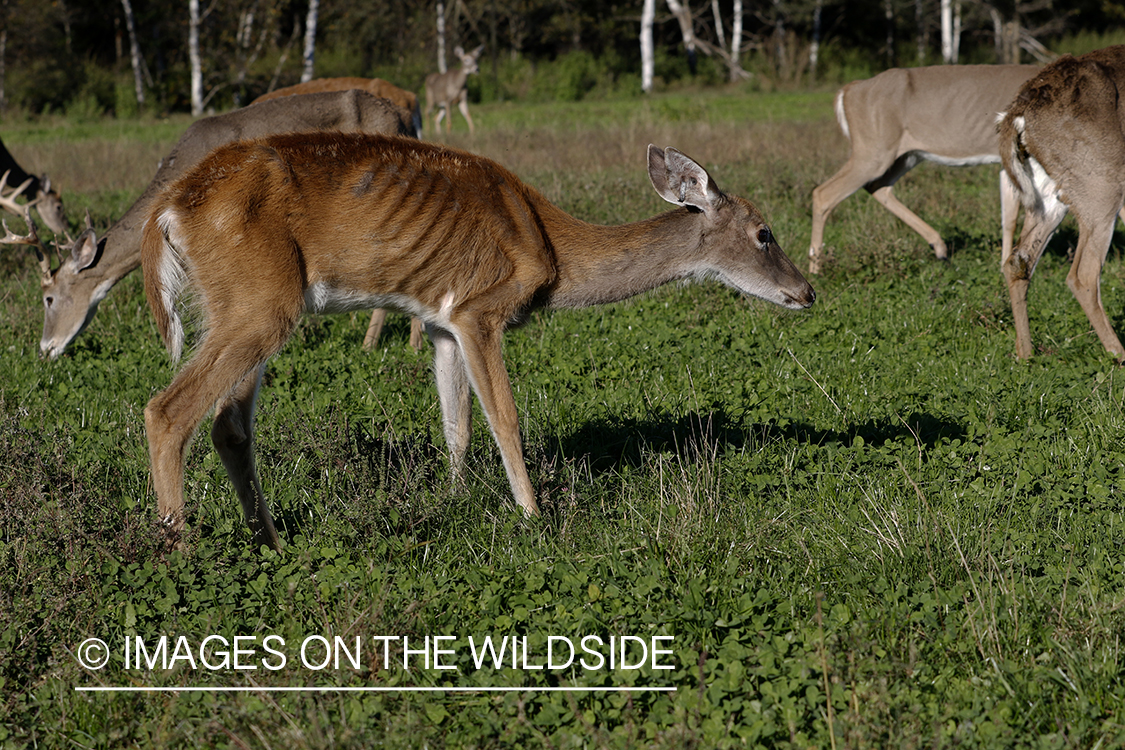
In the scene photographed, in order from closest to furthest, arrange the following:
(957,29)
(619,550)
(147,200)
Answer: (619,550) < (147,200) < (957,29)

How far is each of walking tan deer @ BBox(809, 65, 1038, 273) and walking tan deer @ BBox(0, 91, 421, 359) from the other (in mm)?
3891

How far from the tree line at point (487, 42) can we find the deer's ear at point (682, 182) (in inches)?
999

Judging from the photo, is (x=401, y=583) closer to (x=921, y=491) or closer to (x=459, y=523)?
(x=459, y=523)

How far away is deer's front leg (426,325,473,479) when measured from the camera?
15.4ft

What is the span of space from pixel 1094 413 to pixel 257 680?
3.97 m

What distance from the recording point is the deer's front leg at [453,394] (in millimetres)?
4707

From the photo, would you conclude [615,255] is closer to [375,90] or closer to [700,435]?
[700,435]

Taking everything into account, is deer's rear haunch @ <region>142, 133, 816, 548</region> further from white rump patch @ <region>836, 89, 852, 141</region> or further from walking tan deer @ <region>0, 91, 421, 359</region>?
white rump patch @ <region>836, 89, 852, 141</region>

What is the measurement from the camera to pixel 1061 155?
254 inches

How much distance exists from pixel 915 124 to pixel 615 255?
5.80 meters

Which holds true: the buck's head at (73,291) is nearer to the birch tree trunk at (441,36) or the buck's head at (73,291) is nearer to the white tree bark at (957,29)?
the birch tree trunk at (441,36)

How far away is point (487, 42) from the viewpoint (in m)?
38.1

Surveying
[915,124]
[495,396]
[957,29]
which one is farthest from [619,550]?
[957,29]

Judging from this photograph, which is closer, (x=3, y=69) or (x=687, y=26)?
(x=3, y=69)
